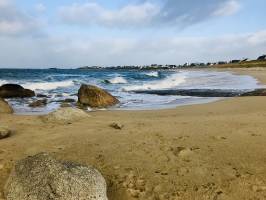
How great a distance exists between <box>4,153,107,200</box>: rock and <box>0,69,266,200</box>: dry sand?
1.46ft

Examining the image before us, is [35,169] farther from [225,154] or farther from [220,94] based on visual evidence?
[220,94]

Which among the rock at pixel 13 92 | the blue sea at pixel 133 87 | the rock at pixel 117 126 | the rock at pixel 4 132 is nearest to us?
the rock at pixel 4 132

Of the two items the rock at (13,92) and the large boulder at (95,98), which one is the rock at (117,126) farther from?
the rock at (13,92)

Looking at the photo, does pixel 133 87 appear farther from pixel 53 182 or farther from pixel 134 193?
pixel 53 182

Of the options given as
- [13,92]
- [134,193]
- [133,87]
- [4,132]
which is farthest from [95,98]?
[133,87]

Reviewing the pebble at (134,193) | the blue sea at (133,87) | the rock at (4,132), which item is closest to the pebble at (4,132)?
the rock at (4,132)

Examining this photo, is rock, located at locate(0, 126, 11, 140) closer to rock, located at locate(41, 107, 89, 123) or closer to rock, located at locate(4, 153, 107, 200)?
rock, located at locate(41, 107, 89, 123)

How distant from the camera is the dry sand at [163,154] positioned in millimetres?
4555

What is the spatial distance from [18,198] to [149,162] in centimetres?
187

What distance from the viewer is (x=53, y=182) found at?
412cm

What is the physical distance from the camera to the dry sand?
4.55m

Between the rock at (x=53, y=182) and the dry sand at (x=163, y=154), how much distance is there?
17.6 inches

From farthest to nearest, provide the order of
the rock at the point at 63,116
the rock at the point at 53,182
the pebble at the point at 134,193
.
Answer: the rock at the point at 63,116 < the pebble at the point at 134,193 < the rock at the point at 53,182

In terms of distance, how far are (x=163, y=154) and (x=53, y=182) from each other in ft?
6.44
